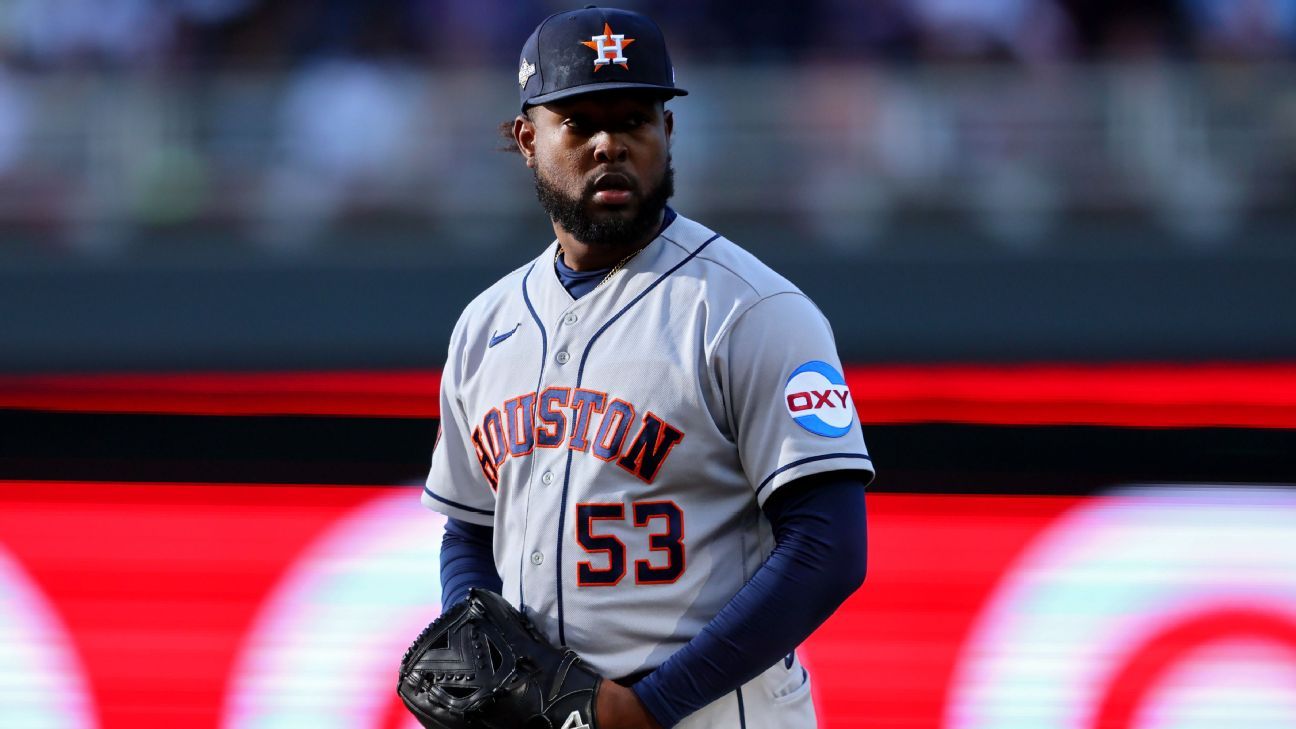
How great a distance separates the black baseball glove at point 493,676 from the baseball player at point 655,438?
39 millimetres

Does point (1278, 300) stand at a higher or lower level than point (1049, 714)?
higher

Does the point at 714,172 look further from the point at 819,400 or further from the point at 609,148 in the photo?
the point at 819,400

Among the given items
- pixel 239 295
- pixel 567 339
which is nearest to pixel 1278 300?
pixel 239 295

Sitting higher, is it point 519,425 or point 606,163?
point 606,163

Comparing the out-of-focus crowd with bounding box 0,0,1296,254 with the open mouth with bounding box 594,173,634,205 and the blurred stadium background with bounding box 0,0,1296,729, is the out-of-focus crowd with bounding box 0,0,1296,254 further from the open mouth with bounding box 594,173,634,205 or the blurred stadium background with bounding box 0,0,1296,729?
the open mouth with bounding box 594,173,634,205

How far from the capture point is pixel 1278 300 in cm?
652

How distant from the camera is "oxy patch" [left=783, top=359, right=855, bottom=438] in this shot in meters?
1.81

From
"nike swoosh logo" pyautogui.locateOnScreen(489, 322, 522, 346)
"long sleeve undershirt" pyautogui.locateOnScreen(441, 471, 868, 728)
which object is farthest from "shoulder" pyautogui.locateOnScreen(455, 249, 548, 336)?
"long sleeve undershirt" pyautogui.locateOnScreen(441, 471, 868, 728)

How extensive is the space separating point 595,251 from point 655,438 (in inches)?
10.9

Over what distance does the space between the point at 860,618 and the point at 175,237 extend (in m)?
4.88

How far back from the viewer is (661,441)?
1849 mm

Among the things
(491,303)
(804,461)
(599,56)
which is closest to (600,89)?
(599,56)

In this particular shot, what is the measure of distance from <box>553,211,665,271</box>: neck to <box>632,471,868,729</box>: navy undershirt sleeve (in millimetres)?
374

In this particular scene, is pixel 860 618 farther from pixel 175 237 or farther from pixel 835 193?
pixel 175 237
